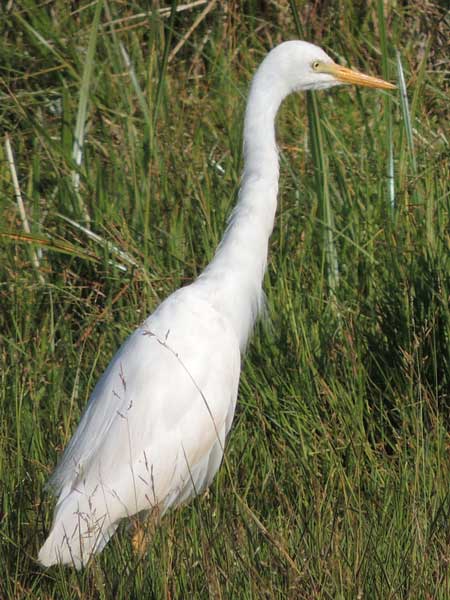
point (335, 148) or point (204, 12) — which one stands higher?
point (204, 12)

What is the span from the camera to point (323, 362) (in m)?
3.23

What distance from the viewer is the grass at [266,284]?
2311mm

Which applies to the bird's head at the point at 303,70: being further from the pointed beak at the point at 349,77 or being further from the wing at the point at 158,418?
the wing at the point at 158,418

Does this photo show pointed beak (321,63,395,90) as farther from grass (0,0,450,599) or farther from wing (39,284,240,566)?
wing (39,284,240,566)

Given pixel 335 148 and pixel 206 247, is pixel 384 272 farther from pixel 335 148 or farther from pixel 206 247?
pixel 335 148

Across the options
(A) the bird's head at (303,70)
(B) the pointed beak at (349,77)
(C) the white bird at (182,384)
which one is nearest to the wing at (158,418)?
(C) the white bird at (182,384)

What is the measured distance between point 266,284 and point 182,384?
82 centimetres

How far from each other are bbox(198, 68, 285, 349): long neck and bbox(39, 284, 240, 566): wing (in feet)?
0.26

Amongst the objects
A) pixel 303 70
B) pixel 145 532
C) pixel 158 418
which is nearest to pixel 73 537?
pixel 145 532

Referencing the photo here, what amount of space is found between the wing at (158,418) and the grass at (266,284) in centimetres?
9

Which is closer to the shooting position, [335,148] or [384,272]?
[384,272]

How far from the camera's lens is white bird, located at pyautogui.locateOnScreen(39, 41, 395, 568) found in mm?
2639

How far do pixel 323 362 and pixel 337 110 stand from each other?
1726 mm

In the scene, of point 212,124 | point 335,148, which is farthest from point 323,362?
point 212,124
